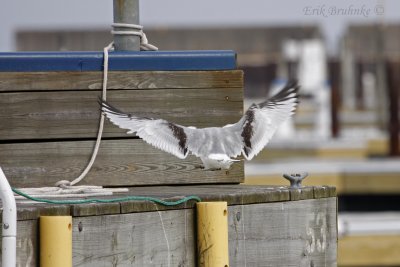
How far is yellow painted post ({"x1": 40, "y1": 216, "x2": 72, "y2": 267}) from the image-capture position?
4.76m

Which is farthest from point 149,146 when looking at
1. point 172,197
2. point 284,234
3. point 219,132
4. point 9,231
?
point 9,231

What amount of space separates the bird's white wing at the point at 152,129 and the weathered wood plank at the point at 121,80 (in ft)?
0.71

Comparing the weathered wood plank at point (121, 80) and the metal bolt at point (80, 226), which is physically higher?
the weathered wood plank at point (121, 80)

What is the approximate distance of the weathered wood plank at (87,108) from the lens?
6402mm

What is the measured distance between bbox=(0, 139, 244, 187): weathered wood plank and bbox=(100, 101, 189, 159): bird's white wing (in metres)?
0.12

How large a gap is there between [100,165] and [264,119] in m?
1.21

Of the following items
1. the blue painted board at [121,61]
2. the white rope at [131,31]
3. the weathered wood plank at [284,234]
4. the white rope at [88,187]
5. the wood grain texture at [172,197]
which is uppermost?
the white rope at [131,31]

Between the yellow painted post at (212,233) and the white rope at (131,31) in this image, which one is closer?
the yellow painted post at (212,233)

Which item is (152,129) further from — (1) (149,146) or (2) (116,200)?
(2) (116,200)

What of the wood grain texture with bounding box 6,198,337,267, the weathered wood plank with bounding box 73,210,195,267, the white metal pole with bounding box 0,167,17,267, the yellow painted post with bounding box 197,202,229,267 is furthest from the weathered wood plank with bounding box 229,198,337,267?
the white metal pole with bounding box 0,167,17,267

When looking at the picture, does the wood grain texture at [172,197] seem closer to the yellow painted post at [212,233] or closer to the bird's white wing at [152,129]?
the yellow painted post at [212,233]

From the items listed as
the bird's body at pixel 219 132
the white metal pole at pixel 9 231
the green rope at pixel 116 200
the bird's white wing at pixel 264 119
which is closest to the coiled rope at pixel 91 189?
the green rope at pixel 116 200

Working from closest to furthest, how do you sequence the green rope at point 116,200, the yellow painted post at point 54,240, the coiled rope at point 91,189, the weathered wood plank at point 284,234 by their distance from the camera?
the yellow painted post at point 54,240, the green rope at point 116,200, the coiled rope at point 91,189, the weathered wood plank at point 284,234

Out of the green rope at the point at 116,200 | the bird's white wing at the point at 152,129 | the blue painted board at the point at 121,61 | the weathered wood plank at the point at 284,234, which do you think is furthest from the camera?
the blue painted board at the point at 121,61
